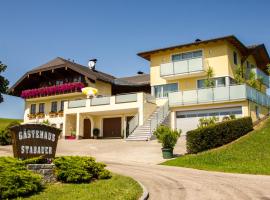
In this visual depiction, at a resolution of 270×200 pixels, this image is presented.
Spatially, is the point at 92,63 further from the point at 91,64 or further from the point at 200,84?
the point at 200,84

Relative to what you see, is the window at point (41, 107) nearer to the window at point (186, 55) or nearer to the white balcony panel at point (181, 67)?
the window at point (186, 55)

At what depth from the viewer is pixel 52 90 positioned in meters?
43.4

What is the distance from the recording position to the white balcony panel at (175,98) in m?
34.2

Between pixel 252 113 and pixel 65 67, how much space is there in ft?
72.0

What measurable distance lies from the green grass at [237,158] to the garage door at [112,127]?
700 inches

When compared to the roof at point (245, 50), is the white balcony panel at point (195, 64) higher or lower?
lower

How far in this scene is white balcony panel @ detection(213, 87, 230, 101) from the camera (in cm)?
3156

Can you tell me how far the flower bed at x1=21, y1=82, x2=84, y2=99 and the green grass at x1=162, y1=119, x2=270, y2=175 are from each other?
22.5 metres

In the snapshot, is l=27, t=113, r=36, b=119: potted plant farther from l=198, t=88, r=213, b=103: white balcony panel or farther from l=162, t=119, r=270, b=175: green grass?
l=162, t=119, r=270, b=175: green grass

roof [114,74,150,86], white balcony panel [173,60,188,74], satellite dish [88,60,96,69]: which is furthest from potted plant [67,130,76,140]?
white balcony panel [173,60,188,74]

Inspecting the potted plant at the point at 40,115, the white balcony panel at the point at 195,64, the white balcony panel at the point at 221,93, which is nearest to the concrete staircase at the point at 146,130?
the white balcony panel at the point at 195,64

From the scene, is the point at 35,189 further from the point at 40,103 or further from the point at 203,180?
the point at 40,103

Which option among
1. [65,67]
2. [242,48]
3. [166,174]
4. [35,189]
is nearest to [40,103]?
[65,67]

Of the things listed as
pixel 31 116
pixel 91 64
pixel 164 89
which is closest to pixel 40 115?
pixel 31 116
